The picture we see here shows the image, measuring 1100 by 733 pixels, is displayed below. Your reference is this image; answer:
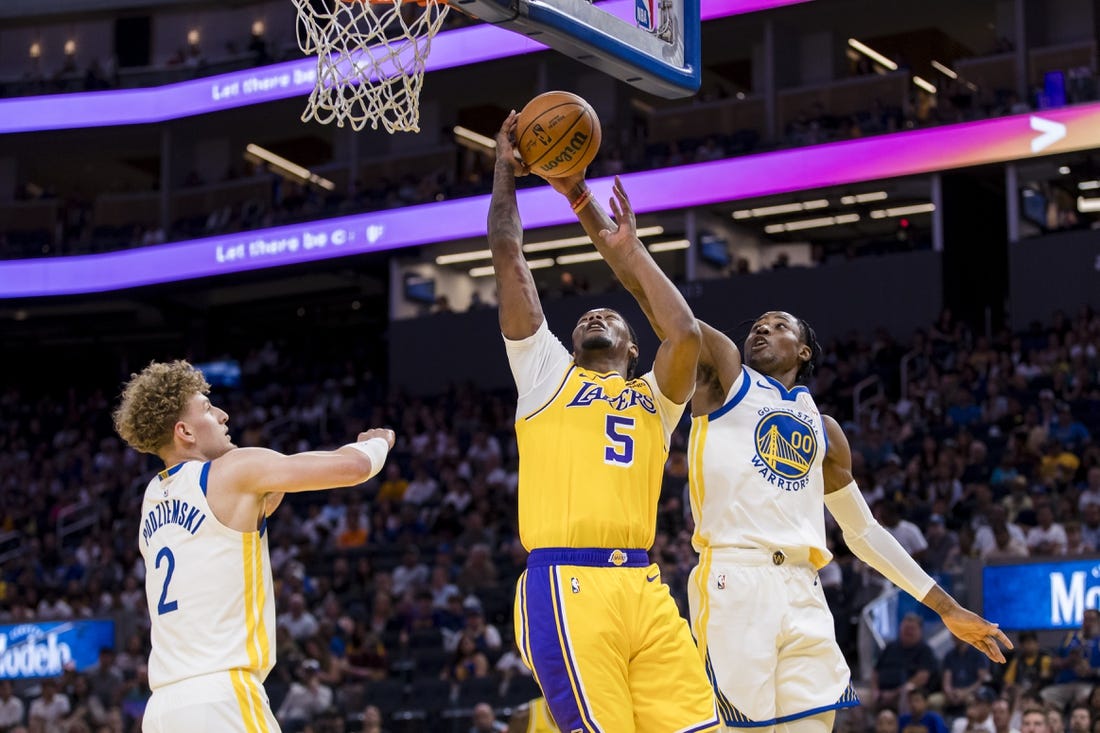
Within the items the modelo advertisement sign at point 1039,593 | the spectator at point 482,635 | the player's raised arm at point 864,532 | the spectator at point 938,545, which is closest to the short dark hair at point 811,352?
the player's raised arm at point 864,532

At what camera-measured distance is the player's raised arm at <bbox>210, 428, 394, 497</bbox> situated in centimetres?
455

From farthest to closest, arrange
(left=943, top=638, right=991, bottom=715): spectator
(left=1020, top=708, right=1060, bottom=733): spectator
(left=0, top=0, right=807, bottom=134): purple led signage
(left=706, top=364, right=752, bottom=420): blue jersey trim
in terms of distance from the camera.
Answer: (left=0, top=0, right=807, bottom=134): purple led signage, (left=943, top=638, right=991, bottom=715): spectator, (left=1020, top=708, right=1060, bottom=733): spectator, (left=706, top=364, right=752, bottom=420): blue jersey trim

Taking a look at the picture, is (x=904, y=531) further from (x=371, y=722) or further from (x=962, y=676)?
(x=371, y=722)

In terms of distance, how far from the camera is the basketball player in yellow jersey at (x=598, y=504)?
4.95 m

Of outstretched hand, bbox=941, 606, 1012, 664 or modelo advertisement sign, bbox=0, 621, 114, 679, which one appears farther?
modelo advertisement sign, bbox=0, 621, 114, 679

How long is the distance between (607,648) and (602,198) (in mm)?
18291

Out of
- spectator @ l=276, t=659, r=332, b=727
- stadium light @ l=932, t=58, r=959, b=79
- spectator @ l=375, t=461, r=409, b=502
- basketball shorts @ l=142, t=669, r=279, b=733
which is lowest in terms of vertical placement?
spectator @ l=276, t=659, r=332, b=727

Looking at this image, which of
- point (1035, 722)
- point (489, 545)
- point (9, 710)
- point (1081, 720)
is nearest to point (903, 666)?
point (1081, 720)

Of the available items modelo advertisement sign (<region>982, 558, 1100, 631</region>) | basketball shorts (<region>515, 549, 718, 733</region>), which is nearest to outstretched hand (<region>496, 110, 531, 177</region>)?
basketball shorts (<region>515, 549, 718, 733</region>)

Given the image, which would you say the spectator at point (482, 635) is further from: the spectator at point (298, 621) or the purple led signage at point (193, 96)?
the purple led signage at point (193, 96)

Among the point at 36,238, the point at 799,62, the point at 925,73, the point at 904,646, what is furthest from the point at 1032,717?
the point at 36,238

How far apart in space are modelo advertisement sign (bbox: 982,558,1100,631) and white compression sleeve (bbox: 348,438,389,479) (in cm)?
813

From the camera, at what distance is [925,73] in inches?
1075

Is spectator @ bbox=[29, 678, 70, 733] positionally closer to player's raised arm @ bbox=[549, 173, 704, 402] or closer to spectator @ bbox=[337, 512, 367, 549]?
spectator @ bbox=[337, 512, 367, 549]
